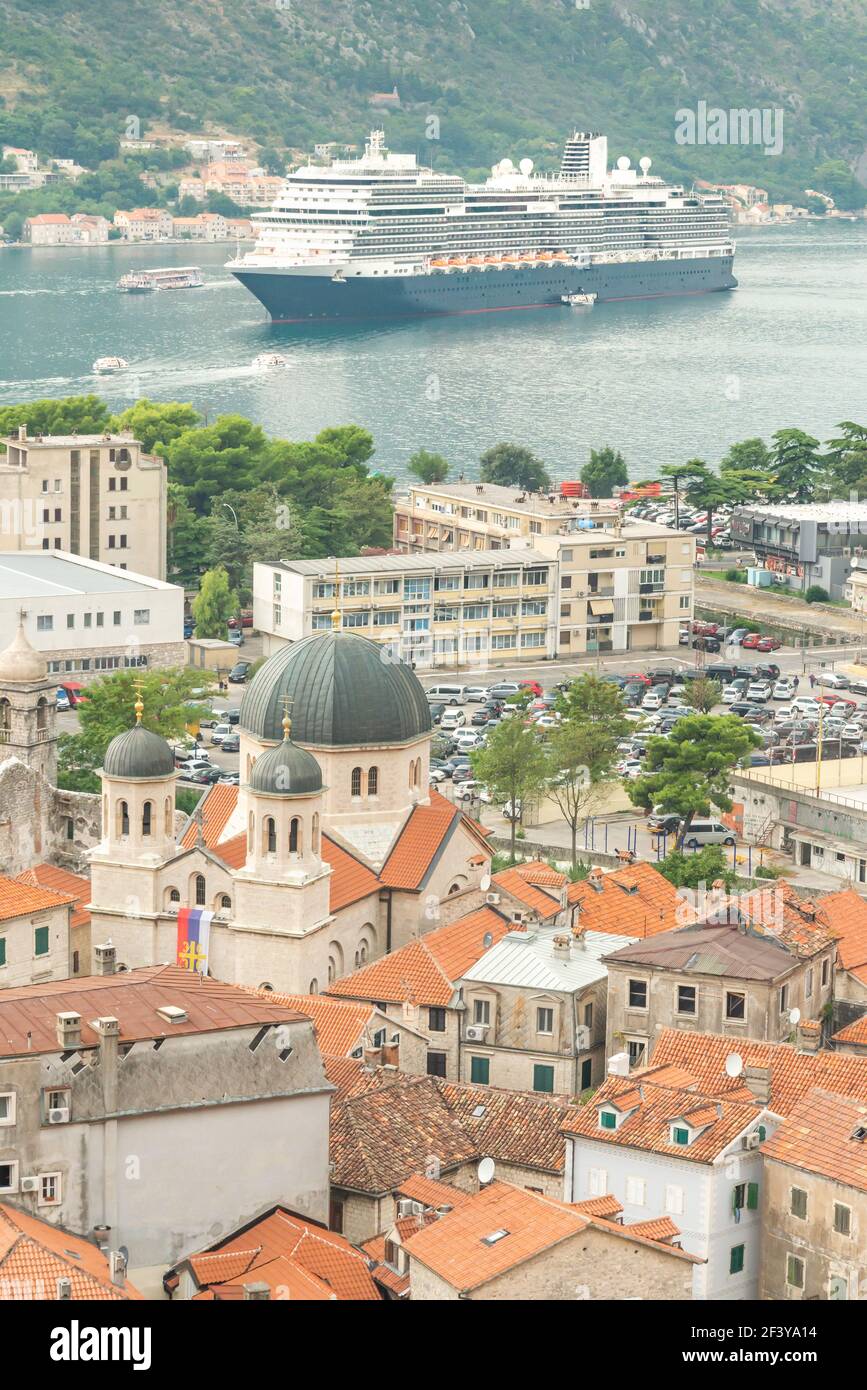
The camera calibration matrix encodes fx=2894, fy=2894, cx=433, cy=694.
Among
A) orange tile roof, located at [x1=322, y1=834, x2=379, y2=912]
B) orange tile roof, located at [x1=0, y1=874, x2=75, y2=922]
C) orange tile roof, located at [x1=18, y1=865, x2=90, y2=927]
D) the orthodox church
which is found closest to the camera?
the orthodox church

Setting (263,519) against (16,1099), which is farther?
(263,519)

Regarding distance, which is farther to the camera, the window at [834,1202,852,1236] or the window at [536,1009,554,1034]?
the window at [536,1009,554,1034]

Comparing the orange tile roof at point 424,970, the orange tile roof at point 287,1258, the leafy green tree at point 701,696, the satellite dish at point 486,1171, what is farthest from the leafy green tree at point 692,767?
the orange tile roof at point 287,1258

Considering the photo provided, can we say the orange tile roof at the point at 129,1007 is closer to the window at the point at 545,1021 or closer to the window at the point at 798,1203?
the window at the point at 545,1021

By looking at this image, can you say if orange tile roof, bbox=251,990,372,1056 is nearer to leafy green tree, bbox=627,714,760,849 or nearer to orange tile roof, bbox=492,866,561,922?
orange tile roof, bbox=492,866,561,922

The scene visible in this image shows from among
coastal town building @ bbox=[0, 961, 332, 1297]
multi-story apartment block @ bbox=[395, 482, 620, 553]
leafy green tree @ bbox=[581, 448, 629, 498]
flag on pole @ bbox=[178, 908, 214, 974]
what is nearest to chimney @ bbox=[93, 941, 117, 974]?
flag on pole @ bbox=[178, 908, 214, 974]

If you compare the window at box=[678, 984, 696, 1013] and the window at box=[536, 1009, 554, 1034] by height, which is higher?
the window at box=[678, 984, 696, 1013]
